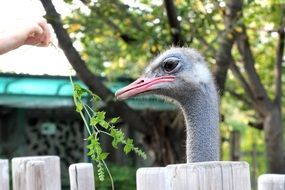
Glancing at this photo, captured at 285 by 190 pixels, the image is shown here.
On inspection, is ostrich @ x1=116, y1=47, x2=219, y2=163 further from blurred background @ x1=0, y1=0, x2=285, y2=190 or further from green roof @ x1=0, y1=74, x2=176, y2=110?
green roof @ x1=0, y1=74, x2=176, y2=110

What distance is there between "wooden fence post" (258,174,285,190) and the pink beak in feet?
6.03

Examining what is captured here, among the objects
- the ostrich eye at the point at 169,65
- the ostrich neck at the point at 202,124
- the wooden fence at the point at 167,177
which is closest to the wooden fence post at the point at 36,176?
the wooden fence at the point at 167,177

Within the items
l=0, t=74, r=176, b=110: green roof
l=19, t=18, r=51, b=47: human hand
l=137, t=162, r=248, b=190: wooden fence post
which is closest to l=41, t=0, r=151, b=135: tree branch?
l=0, t=74, r=176, b=110: green roof

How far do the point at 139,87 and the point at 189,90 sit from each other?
26cm

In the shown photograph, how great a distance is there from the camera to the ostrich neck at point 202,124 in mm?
3506

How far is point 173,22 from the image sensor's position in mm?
7492

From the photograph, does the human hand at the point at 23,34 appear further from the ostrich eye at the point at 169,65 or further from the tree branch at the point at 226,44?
the tree branch at the point at 226,44

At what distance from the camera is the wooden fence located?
6.45 feet

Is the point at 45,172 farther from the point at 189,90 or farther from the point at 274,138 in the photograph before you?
the point at 274,138

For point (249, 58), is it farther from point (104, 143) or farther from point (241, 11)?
point (104, 143)

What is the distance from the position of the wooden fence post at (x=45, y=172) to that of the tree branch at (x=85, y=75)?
4.12m

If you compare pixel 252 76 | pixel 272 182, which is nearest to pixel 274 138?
pixel 252 76


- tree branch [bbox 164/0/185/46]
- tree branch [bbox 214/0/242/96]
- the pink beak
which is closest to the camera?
the pink beak

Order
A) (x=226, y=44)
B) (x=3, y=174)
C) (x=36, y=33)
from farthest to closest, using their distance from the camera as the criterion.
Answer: (x=226, y=44), (x=36, y=33), (x=3, y=174)
